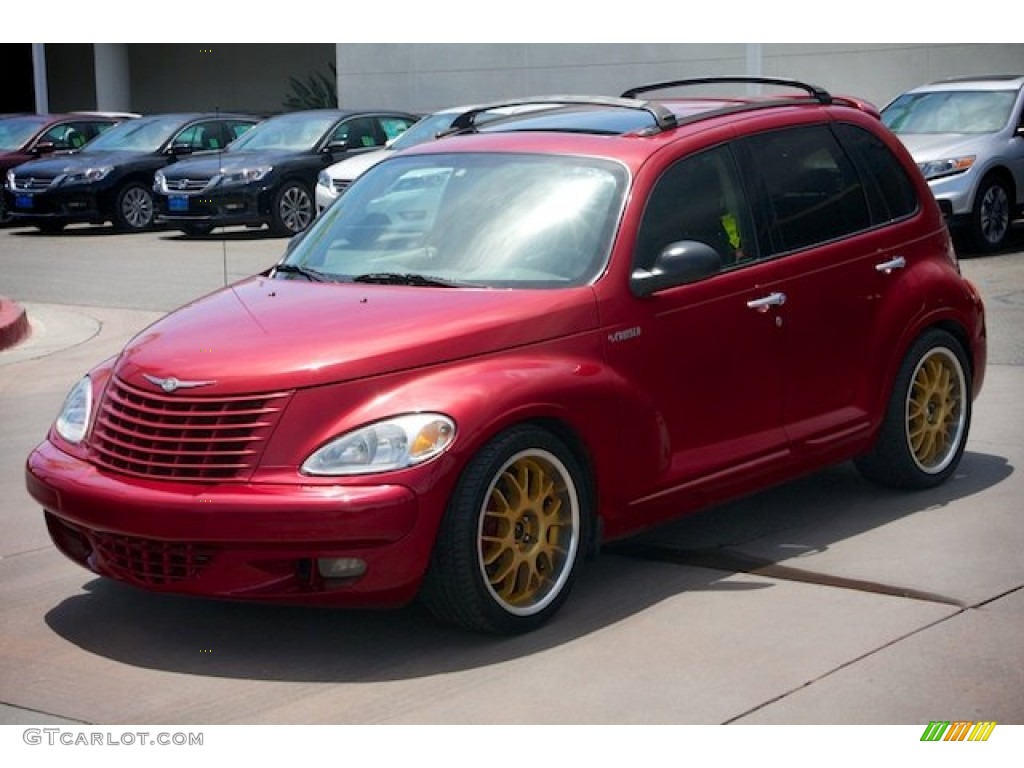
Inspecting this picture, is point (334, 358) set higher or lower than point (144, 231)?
higher

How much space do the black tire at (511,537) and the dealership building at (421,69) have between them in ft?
60.2

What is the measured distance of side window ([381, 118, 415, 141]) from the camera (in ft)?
76.0

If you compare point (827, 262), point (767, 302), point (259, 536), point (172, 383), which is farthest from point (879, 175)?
point (259, 536)

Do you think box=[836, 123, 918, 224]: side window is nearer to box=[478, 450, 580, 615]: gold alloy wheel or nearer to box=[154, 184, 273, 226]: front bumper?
box=[478, 450, 580, 615]: gold alloy wheel

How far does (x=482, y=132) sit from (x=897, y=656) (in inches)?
116

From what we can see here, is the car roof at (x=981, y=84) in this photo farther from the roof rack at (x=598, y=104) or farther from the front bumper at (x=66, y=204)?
the roof rack at (x=598, y=104)

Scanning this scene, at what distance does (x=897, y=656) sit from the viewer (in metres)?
5.57

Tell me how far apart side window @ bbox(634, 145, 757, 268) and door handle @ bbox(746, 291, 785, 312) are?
166mm

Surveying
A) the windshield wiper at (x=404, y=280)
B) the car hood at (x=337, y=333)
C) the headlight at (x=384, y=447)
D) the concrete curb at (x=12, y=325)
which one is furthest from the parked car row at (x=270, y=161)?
the headlight at (x=384, y=447)

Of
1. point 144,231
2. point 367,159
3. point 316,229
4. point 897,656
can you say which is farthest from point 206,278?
point 897,656

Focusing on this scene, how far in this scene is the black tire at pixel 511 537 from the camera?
18.7 feet

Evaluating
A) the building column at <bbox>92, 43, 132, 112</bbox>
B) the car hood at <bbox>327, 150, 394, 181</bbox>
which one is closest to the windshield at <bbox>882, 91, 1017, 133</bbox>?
the car hood at <bbox>327, 150, 394, 181</bbox>

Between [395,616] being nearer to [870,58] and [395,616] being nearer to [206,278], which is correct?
[206,278]

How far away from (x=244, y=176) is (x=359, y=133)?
1.96 meters
